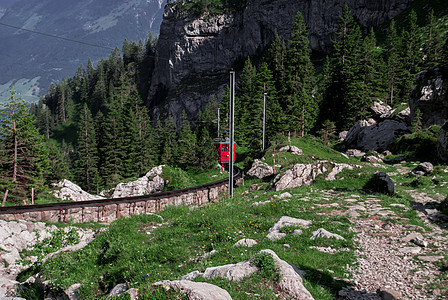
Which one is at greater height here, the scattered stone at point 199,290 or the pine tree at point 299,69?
the pine tree at point 299,69

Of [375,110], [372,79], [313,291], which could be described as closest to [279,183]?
[313,291]

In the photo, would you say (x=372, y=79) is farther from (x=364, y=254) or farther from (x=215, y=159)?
(x=364, y=254)

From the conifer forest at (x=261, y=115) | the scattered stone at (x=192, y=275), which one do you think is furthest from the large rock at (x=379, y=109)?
the scattered stone at (x=192, y=275)

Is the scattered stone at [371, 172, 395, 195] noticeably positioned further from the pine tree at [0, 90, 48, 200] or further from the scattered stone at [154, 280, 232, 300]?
the pine tree at [0, 90, 48, 200]

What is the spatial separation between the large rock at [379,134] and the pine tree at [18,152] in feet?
134

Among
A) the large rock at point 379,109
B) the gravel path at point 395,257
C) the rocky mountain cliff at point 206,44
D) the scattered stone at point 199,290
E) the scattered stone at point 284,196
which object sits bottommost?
the scattered stone at point 284,196

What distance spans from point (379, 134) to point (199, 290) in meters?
41.0

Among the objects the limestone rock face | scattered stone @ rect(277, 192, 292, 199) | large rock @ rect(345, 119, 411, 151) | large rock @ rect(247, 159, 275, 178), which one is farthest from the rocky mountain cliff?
scattered stone @ rect(277, 192, 292, 199)

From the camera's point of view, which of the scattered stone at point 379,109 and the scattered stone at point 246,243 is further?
the scattered stone at point 379,109

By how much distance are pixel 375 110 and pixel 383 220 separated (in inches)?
1701

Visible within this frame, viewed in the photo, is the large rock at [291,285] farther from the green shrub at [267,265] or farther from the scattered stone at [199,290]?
the scattered stone at [199,290]

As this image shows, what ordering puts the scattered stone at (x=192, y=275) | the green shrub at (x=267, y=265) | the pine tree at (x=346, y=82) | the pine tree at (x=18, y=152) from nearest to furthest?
the green shrub at (x=267, y=265)
the scattered stone at (x=192, y=275)
the pine tree at (x=18, y=152)
the pine tree at (x=346, y=82)

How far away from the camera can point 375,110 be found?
4912cm

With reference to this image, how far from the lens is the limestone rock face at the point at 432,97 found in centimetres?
3356
